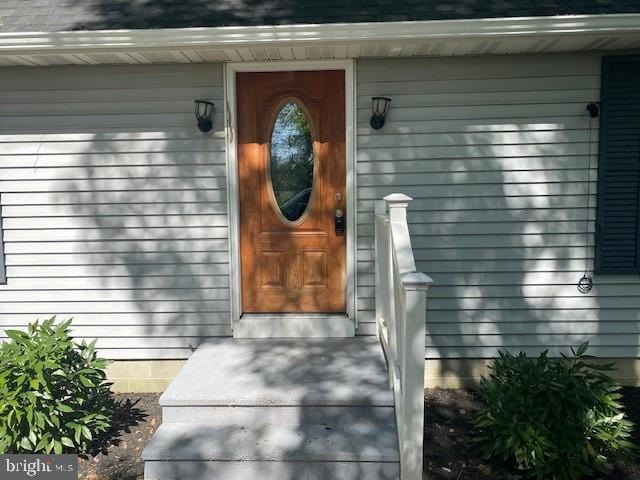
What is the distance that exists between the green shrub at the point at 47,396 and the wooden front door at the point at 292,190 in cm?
138

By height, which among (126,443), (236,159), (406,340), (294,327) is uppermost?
(236,159)

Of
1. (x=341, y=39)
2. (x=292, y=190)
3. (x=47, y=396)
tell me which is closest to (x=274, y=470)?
(x=47, y=396)

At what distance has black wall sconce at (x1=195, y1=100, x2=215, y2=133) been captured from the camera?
13.4 feet

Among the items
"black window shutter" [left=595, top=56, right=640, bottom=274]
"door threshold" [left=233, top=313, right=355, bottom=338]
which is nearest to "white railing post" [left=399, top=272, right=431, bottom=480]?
"door threshold" [left=233, top=313, right=355, bottom=338]

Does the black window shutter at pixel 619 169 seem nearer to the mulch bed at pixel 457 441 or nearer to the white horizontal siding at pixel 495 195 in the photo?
the white horizontal siding at pixel 495 195

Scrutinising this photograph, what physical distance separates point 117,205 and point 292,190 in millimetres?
1394

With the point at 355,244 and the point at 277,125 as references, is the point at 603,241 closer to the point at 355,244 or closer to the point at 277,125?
the point at 355,244

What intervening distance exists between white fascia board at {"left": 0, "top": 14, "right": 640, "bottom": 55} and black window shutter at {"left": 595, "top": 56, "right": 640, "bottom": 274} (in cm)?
54

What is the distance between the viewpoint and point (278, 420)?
3209 mm

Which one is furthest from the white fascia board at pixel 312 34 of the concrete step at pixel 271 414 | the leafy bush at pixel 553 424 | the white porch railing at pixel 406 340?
the concrete step at pixel 271 414

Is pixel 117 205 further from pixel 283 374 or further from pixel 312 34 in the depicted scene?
pixel 312 34

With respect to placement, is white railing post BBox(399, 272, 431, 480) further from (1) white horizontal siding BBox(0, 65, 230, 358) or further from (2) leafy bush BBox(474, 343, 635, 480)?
(1) white horizontal siding BBox(0, 65, 230, 358)

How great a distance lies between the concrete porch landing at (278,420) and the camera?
2941 millimetres

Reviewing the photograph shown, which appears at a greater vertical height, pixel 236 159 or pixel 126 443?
pixel 236 159
